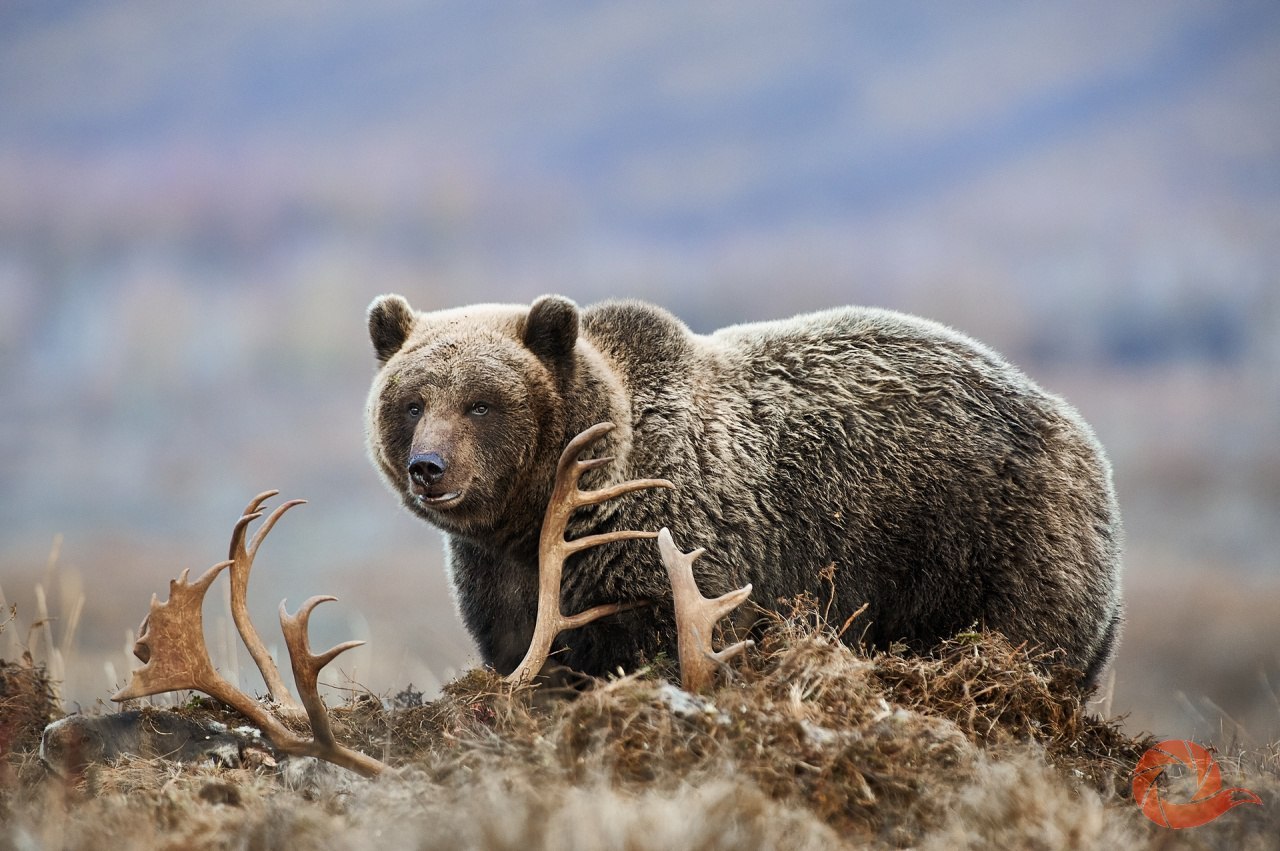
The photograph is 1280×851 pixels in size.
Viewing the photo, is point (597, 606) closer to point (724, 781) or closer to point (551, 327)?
point (551, 327)

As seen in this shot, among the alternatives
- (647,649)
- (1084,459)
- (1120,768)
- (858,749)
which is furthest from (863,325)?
(858,749)

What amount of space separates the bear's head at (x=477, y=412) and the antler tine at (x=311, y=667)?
3.49 ft

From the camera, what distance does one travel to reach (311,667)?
5359 millimetres

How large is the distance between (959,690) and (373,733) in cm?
312

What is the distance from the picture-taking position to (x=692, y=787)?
409 centimetres

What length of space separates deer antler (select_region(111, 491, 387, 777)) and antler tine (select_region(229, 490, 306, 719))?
7 cm

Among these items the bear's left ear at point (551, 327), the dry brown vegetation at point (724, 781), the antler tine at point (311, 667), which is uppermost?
the bear's left ear at point (551, 327)

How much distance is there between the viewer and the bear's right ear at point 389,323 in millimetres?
6965

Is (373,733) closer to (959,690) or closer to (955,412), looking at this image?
(959,690)

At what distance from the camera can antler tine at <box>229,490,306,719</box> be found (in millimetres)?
6262

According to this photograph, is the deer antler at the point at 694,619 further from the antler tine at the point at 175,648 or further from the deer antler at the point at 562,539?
the antler tine at the point at 175,648

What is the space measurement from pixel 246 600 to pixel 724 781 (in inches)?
136

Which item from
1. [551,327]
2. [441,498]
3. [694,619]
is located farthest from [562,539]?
[551,327]

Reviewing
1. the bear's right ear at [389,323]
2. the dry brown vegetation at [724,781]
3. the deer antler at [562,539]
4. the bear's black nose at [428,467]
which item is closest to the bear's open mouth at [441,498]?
the bear's black nose at [428,467]
